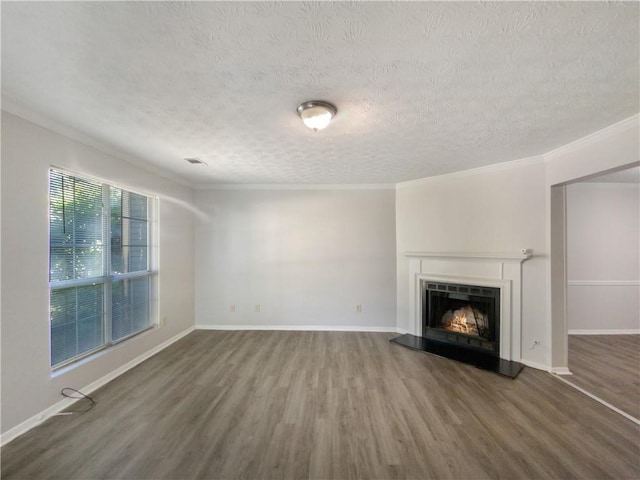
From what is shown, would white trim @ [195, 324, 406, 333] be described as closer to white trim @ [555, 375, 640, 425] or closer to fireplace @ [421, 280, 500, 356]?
fireplace @ [421, 280, 500, 356]

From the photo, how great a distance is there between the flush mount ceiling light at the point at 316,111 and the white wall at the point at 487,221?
252 cm

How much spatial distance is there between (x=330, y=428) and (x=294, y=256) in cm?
266


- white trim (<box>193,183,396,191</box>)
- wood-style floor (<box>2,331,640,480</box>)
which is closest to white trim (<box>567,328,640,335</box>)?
wood-style floor (<box>2,331,640,480</box>)

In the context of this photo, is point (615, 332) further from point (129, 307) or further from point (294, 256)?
point (129, 307)

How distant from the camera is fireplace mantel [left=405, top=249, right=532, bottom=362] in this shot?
9.63 ft

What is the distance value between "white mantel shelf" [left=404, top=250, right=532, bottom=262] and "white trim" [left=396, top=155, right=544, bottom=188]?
3.53ft

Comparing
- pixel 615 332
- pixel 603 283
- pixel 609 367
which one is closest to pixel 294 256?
pixel 609 367

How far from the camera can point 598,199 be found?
12.8ft

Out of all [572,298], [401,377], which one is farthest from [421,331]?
[572,298]

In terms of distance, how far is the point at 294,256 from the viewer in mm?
4195

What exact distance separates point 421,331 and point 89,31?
4462 mm

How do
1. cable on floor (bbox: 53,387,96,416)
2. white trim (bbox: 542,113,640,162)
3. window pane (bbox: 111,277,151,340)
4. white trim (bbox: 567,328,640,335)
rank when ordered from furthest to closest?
white trim (bbox: 567,328,640,335)
window pane (bbox: 111,277,151,340)
cable on floor (bbox: 53,387,96,416)
white trim (bbox: 542,113,640,162)

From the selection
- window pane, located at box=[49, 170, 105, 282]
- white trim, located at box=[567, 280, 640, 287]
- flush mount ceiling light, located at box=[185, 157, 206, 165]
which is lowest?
white trim, located at box=[567, 280, 640, 287]

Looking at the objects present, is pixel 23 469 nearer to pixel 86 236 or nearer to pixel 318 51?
pixel 86 236
